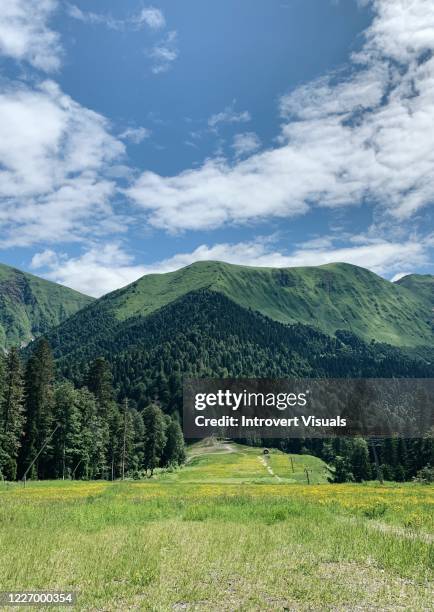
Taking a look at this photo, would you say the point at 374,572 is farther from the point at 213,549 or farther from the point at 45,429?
the point at 45,429

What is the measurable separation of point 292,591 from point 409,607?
242cm

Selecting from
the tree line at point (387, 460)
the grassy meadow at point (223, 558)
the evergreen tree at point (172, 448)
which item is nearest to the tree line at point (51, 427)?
the evergreen tree at point (172, 448)

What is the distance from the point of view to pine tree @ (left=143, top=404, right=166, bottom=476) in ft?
342

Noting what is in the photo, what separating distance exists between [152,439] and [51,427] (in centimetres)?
4159

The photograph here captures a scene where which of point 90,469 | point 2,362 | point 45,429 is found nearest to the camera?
point 2,362

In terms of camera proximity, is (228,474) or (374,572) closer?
(374,572)

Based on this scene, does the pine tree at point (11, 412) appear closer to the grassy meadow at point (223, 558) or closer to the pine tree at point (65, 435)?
the pine tree at point (65, 435)

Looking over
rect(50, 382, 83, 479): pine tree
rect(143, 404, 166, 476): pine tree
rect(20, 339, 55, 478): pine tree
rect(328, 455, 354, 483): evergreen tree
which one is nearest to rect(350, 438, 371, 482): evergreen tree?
rect(328, 455, 354, 483): evergreen tree

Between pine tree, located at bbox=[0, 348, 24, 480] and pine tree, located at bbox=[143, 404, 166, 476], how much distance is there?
1799 inches

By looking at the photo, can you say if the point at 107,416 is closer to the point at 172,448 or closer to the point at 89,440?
the point at 89,440

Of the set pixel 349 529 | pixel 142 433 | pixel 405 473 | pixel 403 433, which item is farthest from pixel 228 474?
pixel 349 529

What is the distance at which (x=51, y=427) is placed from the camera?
66812mm

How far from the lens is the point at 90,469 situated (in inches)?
2904

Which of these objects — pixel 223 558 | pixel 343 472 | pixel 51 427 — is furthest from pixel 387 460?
pixel 223 558
